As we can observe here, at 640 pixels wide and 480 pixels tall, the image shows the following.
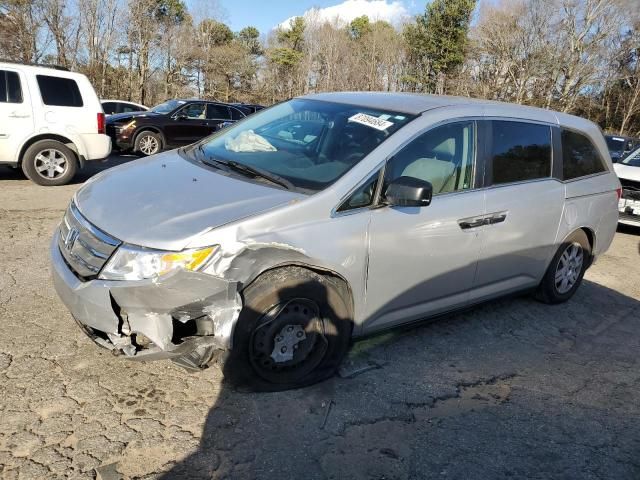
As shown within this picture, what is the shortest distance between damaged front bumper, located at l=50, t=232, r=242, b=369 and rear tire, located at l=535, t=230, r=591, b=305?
312 cm

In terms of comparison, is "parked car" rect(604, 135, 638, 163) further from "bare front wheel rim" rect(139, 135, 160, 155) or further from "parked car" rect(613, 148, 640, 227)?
"bare front wheel rim" rect(139, 135, 160, 155)

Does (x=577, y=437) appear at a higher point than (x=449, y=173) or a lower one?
lower

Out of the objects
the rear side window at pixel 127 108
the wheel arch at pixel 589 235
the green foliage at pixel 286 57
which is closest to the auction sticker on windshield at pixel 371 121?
the wheel arch at pixel 589 235

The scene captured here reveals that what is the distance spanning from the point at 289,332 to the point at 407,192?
1045 millimetres

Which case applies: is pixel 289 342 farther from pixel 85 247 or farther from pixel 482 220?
pixel 482 220

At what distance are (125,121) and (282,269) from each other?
36.0 ft

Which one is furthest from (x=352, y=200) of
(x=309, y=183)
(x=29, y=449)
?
(x=29, y=449)

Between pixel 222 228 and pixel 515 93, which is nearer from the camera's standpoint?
pixel 222 228

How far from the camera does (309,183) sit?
10.1 feet

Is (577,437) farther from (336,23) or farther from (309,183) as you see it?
(336,23)

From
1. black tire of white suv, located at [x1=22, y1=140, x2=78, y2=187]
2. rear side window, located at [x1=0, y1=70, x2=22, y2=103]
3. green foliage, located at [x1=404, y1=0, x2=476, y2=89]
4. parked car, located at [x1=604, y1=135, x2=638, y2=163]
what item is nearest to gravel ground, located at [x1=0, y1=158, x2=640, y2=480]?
black tire of white suv, located at [x1=22, y1=140, x2=78, y2=187]

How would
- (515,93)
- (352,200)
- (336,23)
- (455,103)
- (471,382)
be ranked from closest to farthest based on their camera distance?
1. (352,200)
2. (471,382)
3. (455,103)
4. (515,93)
5. (336,23)

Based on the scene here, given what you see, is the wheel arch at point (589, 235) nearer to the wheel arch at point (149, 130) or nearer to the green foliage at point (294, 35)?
the wheel arch at point (149, 130)

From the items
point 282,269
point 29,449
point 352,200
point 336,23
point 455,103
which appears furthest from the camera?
point 336,23
